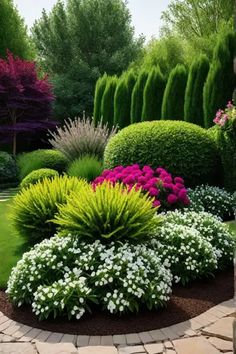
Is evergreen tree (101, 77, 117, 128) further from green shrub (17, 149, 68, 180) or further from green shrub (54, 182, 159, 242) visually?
green shrub (54, 182, 159, 242)

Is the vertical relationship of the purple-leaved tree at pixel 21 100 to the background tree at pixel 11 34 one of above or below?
below

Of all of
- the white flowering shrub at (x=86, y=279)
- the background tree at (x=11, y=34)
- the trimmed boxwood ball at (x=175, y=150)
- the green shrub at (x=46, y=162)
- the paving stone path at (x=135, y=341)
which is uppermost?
the background tree at (x=11, y=34)

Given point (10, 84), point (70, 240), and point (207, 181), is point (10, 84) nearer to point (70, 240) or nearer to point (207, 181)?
point (207, 181)

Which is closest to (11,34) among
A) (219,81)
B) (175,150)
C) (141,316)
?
(219,81)

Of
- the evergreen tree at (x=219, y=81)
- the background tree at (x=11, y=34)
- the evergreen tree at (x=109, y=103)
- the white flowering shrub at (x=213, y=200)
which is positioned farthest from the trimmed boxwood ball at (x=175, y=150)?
the background tree at (x=11, y=34)

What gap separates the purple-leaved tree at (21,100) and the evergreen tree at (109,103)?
2092 mm

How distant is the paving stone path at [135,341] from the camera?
312 centimetres

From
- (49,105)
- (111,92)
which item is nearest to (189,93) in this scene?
(111,92)

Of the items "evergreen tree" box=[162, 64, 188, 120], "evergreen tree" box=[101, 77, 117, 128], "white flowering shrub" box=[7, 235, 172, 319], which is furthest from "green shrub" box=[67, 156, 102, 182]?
"evergreen tree" box=[101, 77, 117, 128]

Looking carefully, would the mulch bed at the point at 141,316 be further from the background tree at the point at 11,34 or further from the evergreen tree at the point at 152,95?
the background tree at the point at 11,34

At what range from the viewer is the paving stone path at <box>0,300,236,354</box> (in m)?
3.12

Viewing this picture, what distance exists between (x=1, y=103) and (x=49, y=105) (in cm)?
172

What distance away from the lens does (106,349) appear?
3.15 metres

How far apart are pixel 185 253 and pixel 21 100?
1166 cm
